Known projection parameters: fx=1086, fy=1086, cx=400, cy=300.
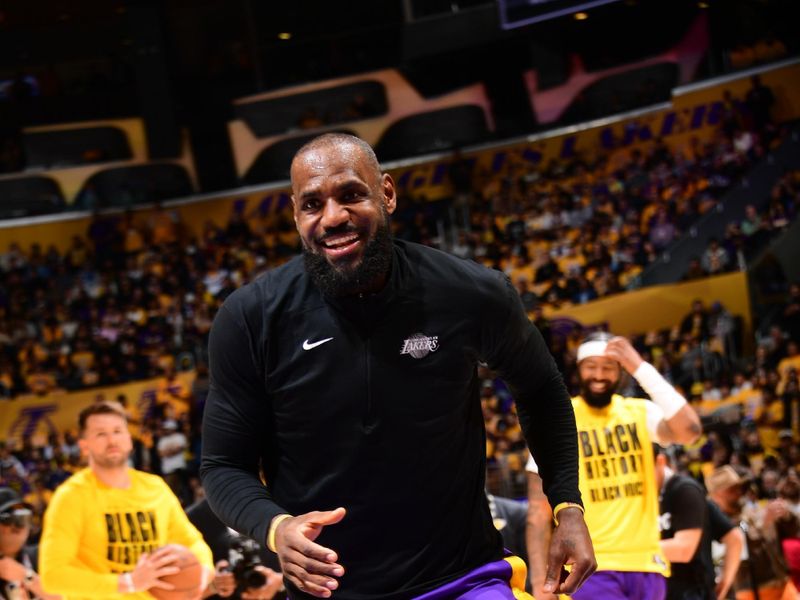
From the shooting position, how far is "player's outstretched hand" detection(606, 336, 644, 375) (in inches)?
227

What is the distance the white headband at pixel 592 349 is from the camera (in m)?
5.82

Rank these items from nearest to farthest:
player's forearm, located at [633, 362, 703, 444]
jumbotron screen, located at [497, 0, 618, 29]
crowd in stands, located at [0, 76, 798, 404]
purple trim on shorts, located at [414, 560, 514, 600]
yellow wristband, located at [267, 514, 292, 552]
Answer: yellow wristband, located at [267, 514, 292, 552], purple trim on shorts, located at [414, 560, 514, 600], player's forearm, located at [633, 362, 703, 444], crowd in stands, located at [0, 76, 798, 404], jumbotron screen, located at [497, 0, 618, 29]

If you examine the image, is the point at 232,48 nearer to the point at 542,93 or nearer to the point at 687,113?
the point at 542,93

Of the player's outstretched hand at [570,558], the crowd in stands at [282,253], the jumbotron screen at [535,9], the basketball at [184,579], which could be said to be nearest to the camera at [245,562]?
the basketball at [184,579]

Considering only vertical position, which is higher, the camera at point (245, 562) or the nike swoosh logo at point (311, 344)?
the nike swoosh logo at point (311, 344)

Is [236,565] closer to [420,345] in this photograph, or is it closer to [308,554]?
[420,345]

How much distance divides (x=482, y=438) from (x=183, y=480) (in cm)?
837

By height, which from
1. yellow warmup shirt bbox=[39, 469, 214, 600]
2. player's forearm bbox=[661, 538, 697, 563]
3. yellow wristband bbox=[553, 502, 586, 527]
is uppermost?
yellow wristband bbox=[553, 502, 586, 527]

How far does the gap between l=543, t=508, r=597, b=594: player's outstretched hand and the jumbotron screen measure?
18444 millimetres

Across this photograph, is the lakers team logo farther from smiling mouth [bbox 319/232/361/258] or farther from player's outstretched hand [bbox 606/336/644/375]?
player's outstretched hand [bbox 606/336/644/375]

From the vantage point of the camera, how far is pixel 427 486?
2.69 m

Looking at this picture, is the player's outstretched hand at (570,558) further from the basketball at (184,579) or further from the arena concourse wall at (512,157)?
the arena concourse wall at (512,157)

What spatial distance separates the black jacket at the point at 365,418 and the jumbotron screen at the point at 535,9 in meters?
18.3

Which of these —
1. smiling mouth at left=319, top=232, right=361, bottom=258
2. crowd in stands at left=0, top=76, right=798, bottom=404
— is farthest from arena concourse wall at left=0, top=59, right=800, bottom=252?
smiling mouth at left=319, top=232, right=361, bottom=258
